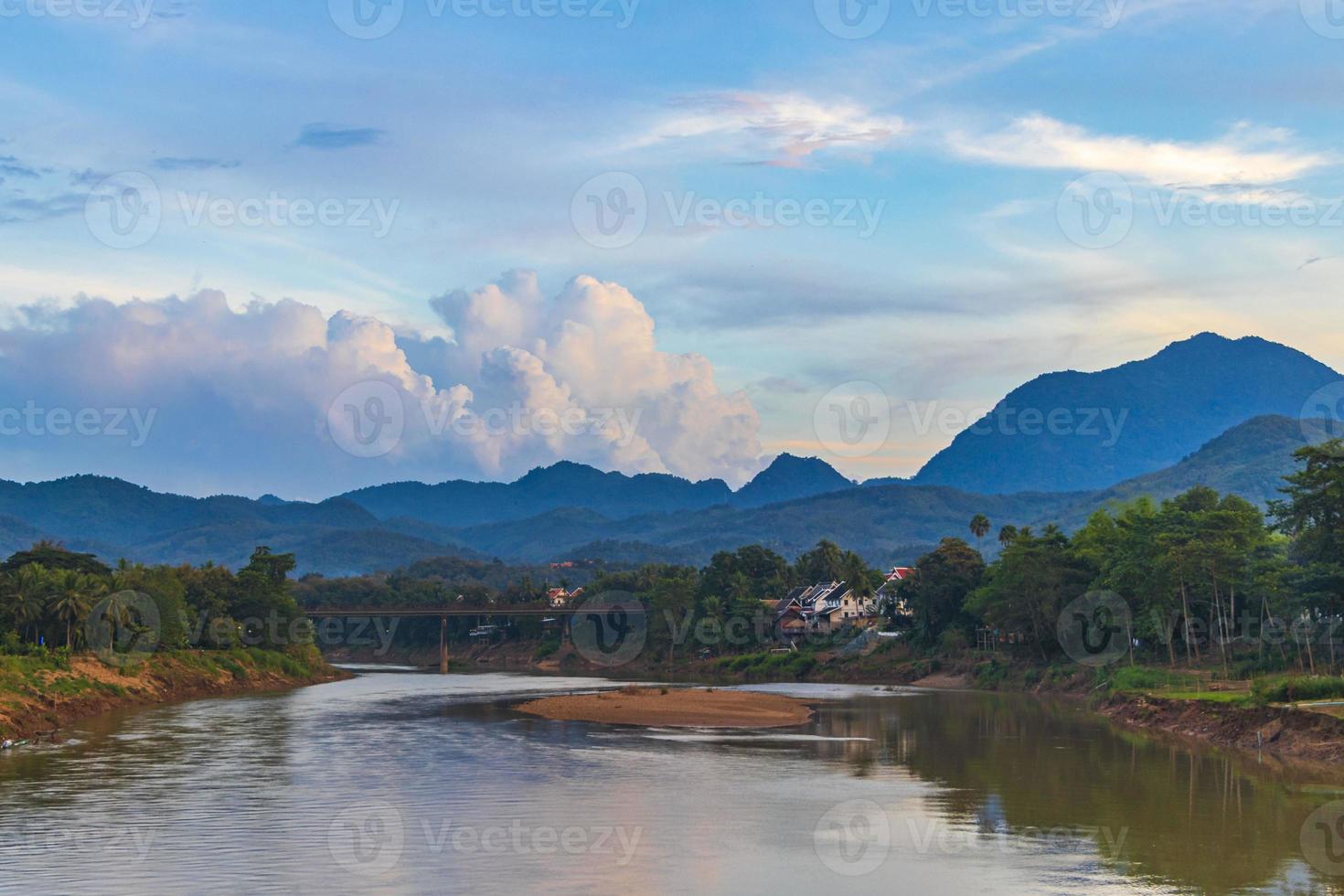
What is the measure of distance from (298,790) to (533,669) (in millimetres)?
144399

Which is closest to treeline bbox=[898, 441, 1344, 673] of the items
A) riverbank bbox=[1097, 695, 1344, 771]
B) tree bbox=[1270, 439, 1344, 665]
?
tree bbox=[1270, 439, 1344, 665]

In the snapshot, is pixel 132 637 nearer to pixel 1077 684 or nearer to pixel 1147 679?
pixel 1077 684

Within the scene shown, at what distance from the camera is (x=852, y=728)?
275ft

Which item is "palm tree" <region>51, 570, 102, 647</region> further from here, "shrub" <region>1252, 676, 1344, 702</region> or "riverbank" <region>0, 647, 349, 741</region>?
"shrub" <region>1252, 676, 1344, 702</region>

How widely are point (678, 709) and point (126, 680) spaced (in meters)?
49.3

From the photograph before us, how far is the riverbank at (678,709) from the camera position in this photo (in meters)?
90.1

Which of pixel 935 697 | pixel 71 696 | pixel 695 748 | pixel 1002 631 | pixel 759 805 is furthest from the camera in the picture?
pixel 1002 631

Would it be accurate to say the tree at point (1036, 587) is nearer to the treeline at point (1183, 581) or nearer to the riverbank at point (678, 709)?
the treeline at point (1183, 581)

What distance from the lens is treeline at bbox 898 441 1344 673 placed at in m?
81.8

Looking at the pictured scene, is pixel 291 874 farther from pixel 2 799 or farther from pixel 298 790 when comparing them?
pixel 2 799

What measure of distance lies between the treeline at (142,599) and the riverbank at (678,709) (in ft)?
130

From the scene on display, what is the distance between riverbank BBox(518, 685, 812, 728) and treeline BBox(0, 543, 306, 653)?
130 ft

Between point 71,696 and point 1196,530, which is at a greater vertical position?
point 1196,530

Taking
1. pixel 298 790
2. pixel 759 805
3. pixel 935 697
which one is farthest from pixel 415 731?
pixel 935 697
